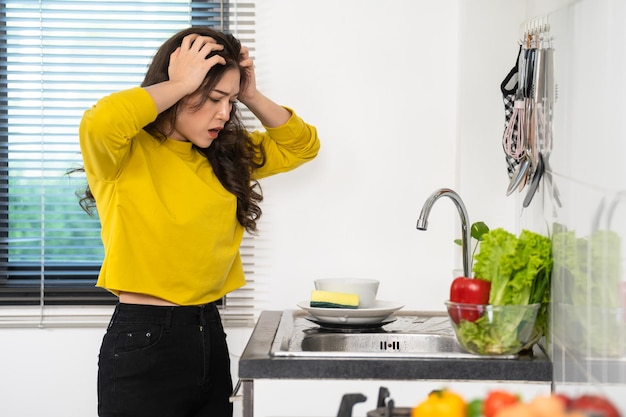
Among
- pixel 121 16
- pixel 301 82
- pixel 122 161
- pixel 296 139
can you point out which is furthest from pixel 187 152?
pixel 121 16

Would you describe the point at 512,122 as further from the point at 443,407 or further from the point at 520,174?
the point at 443,407

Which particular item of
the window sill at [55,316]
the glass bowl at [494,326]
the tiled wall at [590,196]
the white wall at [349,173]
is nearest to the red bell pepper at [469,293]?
the glass bowl at [494,326]

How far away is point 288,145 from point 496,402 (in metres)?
1.49

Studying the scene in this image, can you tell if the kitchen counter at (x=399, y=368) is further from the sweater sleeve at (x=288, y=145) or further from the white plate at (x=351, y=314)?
the sweater sleeve at (x=288, y=145)

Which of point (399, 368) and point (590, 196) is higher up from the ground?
point (590, 196)

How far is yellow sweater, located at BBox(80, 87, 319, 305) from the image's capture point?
71.2 inches

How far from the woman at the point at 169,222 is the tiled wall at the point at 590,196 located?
0.82 meters

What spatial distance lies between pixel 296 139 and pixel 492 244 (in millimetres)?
836

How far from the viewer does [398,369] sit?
1567 mm

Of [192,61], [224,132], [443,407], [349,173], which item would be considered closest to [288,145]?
[224,132]

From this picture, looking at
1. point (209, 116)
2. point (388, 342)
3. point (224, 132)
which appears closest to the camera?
point (388, 342)

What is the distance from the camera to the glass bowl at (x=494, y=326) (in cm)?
155

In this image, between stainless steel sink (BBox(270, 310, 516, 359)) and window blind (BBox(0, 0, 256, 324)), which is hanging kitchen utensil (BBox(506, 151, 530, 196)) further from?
window blind (BBox(0, 0, 256, 324))

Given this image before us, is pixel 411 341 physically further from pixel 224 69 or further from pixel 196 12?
pixel 196 12
